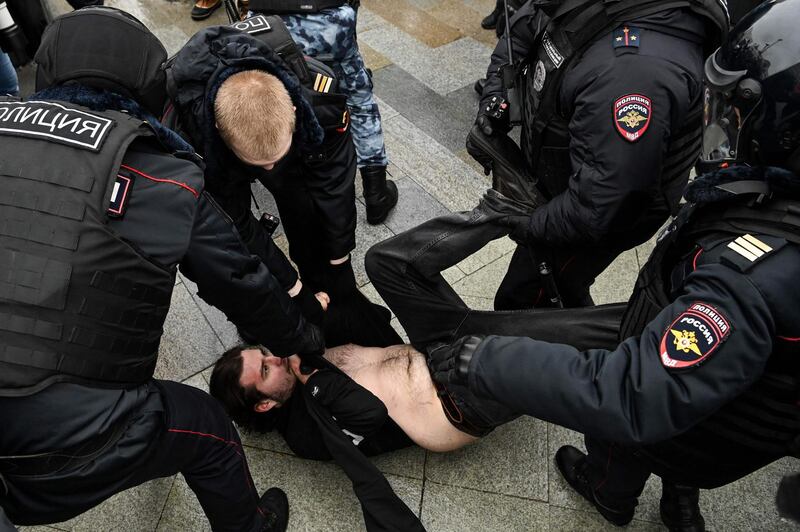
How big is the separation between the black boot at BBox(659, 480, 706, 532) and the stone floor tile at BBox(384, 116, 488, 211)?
193 cm

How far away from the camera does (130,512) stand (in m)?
2.31

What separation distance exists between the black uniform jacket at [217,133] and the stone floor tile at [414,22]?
292 centimetres

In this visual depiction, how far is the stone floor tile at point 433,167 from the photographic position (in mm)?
3621

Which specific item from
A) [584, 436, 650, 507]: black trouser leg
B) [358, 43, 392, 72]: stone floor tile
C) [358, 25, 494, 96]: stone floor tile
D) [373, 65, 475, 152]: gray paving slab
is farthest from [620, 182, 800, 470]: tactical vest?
[358, 43, 392, 72]: stone floor tile

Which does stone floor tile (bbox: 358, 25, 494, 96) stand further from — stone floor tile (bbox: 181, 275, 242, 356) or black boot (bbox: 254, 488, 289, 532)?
black boot (bbox: 254, 488, 289, 532)

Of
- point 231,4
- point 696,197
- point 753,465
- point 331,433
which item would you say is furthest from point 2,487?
point 231,4

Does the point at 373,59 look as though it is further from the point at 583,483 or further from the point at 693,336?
the point at 693,336

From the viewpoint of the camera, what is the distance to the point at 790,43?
1312 mm

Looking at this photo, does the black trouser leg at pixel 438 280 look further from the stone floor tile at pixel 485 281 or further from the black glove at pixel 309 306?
the stone floor tile at pixel 485 281

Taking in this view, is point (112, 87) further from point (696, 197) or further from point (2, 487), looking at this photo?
point (696, 197)

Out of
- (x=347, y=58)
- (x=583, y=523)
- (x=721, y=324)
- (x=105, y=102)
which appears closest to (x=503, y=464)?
(x=583, y=523)

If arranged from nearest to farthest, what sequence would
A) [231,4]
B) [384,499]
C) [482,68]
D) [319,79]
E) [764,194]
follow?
[764,194], [384,499], [319,79], [231,4], [482,68]

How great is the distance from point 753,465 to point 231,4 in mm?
4026

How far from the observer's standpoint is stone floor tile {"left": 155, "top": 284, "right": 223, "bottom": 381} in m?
2.76
